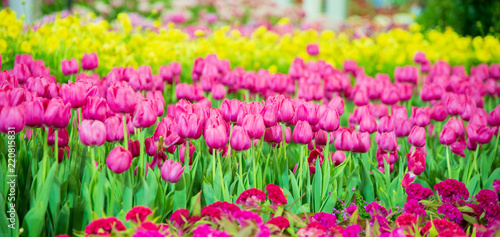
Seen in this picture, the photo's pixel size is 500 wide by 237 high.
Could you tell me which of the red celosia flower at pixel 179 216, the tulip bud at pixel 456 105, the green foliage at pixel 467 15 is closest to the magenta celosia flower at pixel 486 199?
the tulip bud at pixel 456 105

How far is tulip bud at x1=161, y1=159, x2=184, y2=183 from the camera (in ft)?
5.93

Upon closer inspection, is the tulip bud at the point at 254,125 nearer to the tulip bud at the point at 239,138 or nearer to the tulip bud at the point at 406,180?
the tulip bud at the point at 239,138

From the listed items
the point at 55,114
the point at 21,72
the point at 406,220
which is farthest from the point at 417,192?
the point at 21,72

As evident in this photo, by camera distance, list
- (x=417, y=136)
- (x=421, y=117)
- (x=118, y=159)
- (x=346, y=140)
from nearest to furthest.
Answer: (x=118, y=159) → (x=346, y=140) → (x=417, y=136) → (x=421, y=117)

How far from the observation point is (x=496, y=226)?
159 centimetres

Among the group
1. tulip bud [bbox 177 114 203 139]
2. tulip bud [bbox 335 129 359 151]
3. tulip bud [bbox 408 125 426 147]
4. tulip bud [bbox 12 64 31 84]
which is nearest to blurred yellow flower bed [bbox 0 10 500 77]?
tulip bud [bbox 12 64 31 84]

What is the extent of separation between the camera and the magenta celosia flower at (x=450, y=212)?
183 cm

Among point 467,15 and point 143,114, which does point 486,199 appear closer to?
point 143,114

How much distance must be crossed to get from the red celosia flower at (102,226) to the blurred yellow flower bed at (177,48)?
1981 mm

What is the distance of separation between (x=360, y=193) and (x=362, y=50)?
12.1 ft

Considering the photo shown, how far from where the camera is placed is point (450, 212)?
73.2 inches

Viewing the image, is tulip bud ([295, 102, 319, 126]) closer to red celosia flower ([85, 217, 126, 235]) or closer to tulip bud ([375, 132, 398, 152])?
tulip bud ([375, 132, 398, 152])

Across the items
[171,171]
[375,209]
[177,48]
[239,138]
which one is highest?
[177,48]

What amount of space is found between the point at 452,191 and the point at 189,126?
1.02m
